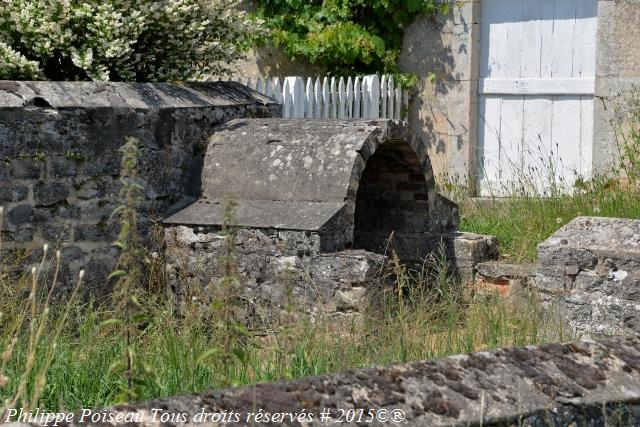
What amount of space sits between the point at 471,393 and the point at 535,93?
7862 millimetres

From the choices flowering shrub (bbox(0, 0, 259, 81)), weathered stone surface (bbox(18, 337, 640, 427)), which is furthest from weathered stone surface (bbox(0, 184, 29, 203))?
weathered stone surface (bbox(18, 337, 640, 427))

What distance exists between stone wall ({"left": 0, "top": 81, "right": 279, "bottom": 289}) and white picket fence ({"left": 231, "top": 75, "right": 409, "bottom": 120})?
240cm

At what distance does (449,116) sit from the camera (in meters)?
10.4

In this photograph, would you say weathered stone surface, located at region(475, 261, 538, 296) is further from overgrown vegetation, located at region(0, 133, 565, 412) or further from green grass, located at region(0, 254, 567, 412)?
green grass, located at region(0, 254, 567, 412)

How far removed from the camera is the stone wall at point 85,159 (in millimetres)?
6016

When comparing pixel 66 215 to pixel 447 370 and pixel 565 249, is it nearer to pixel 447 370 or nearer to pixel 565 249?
pixel 565 249

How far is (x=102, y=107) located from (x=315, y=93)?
364cm

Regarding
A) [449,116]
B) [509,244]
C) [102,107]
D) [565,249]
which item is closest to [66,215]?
[102,107]

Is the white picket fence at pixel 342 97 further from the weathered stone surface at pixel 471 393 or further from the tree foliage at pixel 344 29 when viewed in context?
the weathered stone surface at pixel 471 393

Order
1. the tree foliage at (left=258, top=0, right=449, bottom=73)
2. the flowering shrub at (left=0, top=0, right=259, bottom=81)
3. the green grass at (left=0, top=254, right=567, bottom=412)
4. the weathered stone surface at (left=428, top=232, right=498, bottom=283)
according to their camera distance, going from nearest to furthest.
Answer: the green grass at (left=0, top=254, right=567, bottom=412), the flowering shrub at (left=0, top=0, right=259, bottom=81), the weathered stone surface at (left=428, top=232, right=498, bottom=283), the tree foliage at (left=258, top=0, right=449, bottom=73)

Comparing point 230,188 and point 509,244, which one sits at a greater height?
point 230,188

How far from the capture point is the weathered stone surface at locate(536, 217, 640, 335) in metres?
5.31

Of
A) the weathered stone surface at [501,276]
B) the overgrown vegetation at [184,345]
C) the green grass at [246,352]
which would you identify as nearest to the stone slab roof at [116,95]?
the overgrown vegetation at [184,345]

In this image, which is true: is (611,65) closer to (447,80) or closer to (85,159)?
(447,80)
